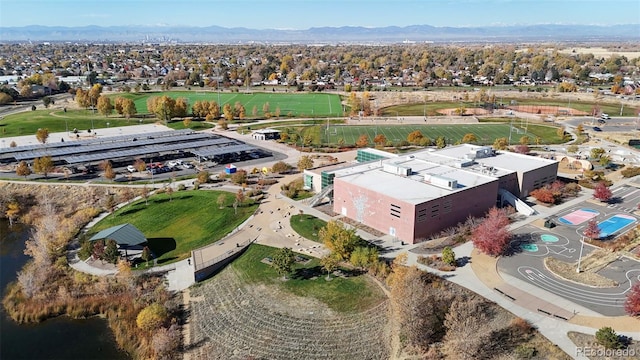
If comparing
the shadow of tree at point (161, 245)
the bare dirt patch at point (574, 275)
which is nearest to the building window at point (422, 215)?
the bare dirt patch at point (574, 275)

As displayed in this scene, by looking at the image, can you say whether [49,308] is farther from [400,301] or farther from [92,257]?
[400,301]

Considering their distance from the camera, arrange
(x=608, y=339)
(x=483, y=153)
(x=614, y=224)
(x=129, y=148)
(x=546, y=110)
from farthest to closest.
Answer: (x=546, y=110) → (x=129, y=148) → (x=483, y=153) → (x=614, y=224) → (x=608, y=339)

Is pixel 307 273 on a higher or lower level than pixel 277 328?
higher

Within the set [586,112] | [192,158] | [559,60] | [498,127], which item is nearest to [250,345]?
[192,158]

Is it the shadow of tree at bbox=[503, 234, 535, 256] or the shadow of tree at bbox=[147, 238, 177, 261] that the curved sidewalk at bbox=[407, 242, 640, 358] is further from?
the shadow of tree at bbox=[147, 238, 177, 261]

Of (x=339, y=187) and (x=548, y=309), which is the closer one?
(x=548, y=309)

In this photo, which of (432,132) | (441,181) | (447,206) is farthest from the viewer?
(432,132)

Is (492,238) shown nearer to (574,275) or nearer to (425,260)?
(425,260)

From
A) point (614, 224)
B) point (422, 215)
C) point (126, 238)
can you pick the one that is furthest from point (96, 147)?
point (614, 224)
